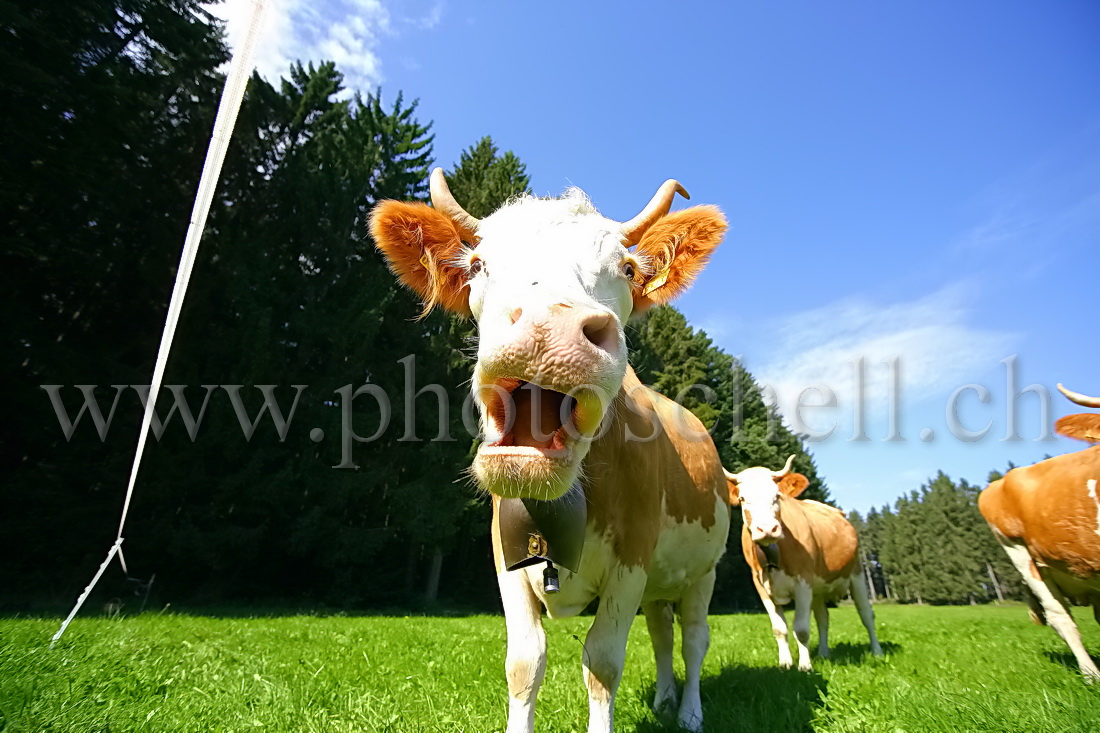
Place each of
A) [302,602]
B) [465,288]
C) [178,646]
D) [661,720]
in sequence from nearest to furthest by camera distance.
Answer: [465,288], [661,720], [178,646], [302,602]

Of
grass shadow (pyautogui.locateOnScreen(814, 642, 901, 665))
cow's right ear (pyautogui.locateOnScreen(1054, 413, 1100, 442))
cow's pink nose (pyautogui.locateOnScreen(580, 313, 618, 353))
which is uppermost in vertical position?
cow's right ear (pyautogui.locateOnScreen(1054, 413, 1100, 442))

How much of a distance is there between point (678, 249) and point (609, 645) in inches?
76.4

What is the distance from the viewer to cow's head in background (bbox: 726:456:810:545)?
6.61 metres

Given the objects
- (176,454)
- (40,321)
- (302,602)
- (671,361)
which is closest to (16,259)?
(40,321)

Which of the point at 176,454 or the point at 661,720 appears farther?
the point at 176,454

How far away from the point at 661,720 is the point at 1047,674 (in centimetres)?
386

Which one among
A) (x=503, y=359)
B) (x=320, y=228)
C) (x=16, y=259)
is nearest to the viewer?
(x=503, y=359)

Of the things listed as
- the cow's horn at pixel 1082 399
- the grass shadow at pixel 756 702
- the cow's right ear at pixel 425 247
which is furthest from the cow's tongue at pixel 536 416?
the cow's horn at pixel 1082 399

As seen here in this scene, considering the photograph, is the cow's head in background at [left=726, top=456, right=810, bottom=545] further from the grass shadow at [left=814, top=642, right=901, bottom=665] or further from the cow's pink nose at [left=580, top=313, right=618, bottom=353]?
the cow's pink nose at [left=580, top=313, right=618, bottom=353]

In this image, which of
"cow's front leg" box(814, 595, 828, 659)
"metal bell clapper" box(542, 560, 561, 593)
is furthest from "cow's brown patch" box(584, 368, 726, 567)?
"cow's front leg" box(814, 595, 828, 659)

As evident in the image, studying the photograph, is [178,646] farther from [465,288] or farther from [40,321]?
[40,321]

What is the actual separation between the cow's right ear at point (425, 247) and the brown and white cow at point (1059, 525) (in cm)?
456

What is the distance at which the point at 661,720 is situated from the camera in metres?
3.51

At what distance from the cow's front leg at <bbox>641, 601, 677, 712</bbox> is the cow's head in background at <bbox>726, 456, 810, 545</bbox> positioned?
2.50 m
